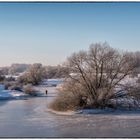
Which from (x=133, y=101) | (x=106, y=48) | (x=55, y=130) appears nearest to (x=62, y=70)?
(x=106, y=48)

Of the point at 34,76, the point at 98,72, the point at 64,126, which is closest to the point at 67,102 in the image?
the point at 98,72

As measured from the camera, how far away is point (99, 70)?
13.6 metres

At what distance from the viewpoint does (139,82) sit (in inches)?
536

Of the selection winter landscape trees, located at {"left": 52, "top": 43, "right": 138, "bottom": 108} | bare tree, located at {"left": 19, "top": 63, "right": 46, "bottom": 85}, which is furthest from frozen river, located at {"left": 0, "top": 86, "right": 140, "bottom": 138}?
bare tree, located at {"left": 19, "top": 63, "right": 46, "bottom": 85}

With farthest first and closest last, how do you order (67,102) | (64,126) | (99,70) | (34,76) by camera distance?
1. (34,76)
2. (99,70)
3. (67,102)
4. (64,126)

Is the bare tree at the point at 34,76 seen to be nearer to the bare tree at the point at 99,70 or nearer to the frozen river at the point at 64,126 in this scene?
the bare tree at the point at 99,70

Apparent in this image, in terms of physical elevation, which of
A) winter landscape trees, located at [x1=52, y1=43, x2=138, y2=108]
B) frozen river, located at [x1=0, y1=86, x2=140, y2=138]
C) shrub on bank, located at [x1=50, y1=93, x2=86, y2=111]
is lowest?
frozen river, located at [x1=0, y1=86, x2=140, y2=138]

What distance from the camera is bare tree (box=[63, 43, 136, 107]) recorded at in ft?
43.2

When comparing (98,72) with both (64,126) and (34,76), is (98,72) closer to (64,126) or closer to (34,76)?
(64,126)

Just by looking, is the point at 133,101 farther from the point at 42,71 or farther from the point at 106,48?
the point at 42,71

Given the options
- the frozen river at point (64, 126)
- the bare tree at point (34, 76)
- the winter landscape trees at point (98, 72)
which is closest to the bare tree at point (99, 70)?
the winter landscape trees at point (98, 72)

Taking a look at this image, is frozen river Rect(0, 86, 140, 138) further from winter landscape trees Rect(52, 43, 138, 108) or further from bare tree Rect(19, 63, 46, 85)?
bare tree Rect(19, 63, 46, 85)

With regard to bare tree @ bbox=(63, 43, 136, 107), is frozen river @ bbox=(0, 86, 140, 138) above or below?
below

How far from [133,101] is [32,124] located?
16.6ft
